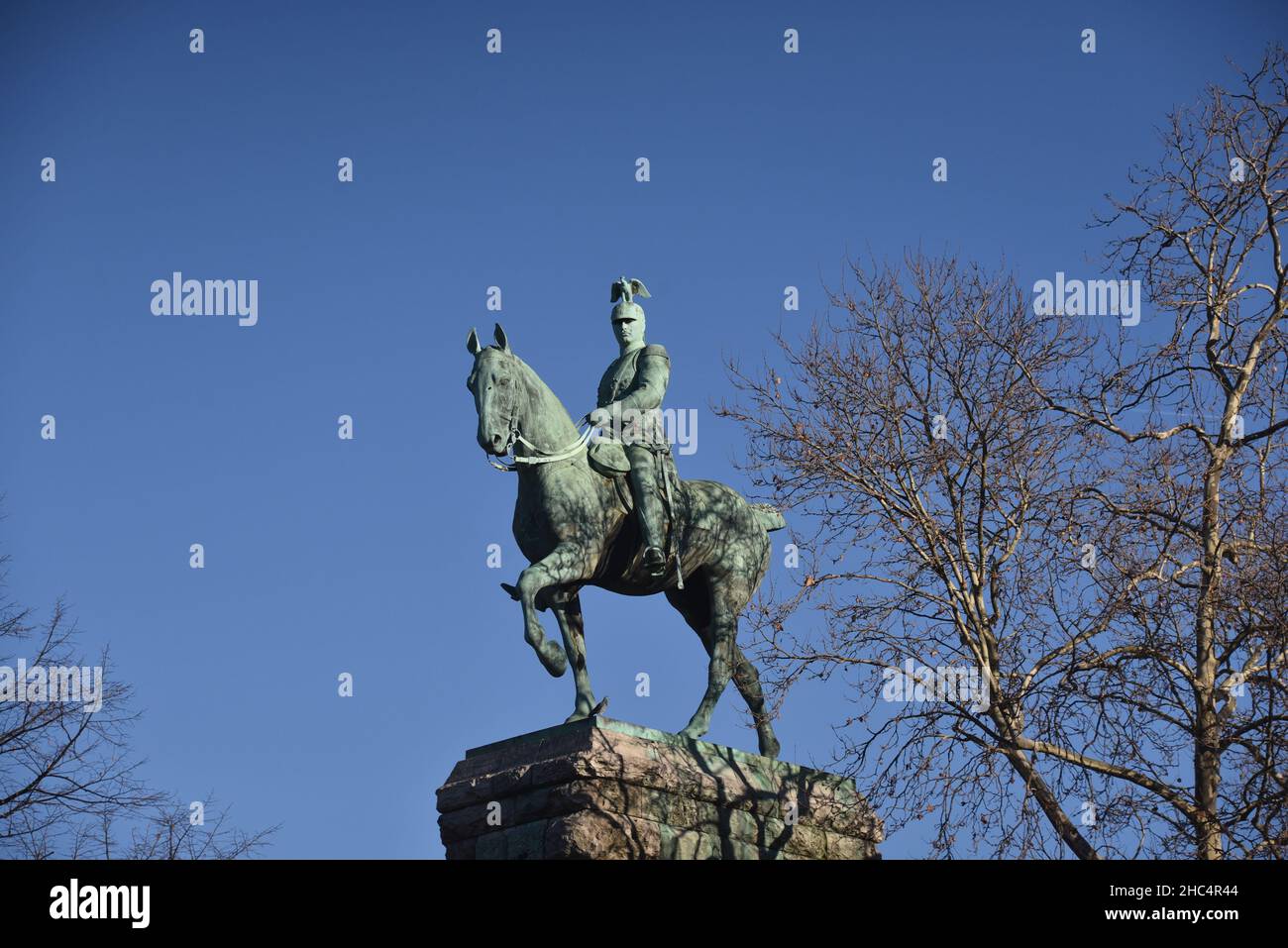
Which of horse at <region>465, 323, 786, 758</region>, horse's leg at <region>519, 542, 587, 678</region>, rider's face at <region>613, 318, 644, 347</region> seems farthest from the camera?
rider's face at <region>613, 318, 644, 347</region>

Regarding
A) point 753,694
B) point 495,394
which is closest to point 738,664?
point 753,694

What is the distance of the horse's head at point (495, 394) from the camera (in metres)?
16.0

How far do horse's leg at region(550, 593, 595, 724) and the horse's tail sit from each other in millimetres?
2347

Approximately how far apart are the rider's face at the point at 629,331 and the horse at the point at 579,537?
1.32 meters

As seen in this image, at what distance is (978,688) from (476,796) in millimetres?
4582

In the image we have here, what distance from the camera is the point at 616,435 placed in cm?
1677

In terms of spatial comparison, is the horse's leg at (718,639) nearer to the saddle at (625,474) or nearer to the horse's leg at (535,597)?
the saddle at (625,474)

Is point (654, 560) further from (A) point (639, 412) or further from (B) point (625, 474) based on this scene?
(A) point (639, 412)

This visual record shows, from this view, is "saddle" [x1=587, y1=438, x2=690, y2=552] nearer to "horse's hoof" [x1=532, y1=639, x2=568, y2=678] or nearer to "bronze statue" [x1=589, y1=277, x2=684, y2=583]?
"bronze statue" [x1=589, y1=277, x2=684, y2=583]

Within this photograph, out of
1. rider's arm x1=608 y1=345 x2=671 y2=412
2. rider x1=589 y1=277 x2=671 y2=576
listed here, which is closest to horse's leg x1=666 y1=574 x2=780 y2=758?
rider x1=589 y1=277 x2=671 y2=576

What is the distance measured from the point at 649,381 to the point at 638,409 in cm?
32

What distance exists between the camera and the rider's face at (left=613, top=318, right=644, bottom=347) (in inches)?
697
